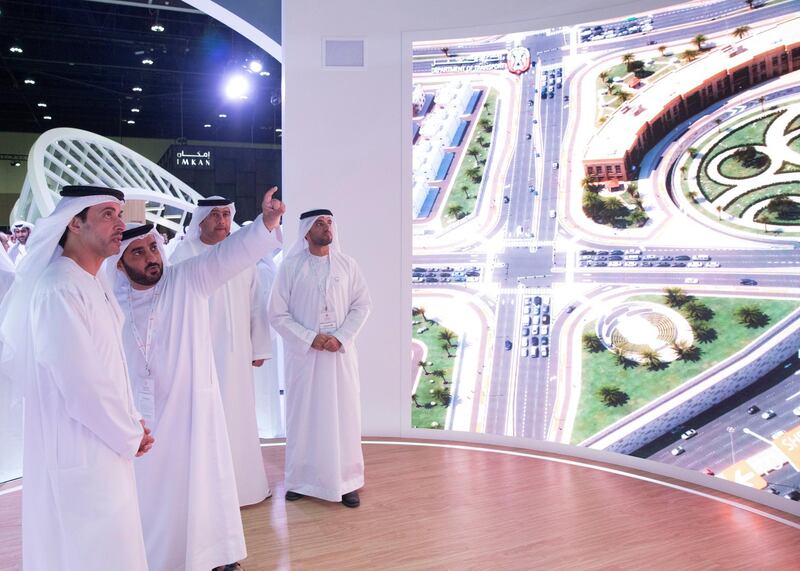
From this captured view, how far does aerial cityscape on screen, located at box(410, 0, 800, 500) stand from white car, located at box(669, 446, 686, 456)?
0.01 meters

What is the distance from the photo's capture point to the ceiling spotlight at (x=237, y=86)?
33.7ft

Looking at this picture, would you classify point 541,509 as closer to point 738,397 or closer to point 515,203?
point 738,397

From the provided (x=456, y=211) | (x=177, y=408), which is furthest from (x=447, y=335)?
(x=177, y=408)

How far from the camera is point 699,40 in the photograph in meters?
3.81

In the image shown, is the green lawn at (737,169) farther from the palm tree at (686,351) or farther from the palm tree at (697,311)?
the palm tree at (686,351)

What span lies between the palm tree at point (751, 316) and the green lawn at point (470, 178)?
1.97 meters

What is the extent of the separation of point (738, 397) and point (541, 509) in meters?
1.32

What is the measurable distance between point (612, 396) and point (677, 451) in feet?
1.71

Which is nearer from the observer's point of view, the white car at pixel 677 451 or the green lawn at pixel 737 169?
the green lawn at pixel 737 169

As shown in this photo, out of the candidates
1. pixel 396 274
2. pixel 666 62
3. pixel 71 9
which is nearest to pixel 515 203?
pixel 396 274

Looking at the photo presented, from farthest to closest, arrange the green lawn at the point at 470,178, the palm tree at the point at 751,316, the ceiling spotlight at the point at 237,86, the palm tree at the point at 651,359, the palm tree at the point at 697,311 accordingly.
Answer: the ceiling spotlight at the point at 237,86 < the green lawn at the point at 470,178 < the palm tree at the point at 651,359 < the palm tree at the point at 697,311 < the palm tree at the point at 751,316

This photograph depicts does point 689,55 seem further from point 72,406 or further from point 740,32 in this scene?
point 72,406

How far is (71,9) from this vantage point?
936 cm

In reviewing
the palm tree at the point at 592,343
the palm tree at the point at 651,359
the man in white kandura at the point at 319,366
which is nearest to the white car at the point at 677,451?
the palm tree at the point at 651,359
